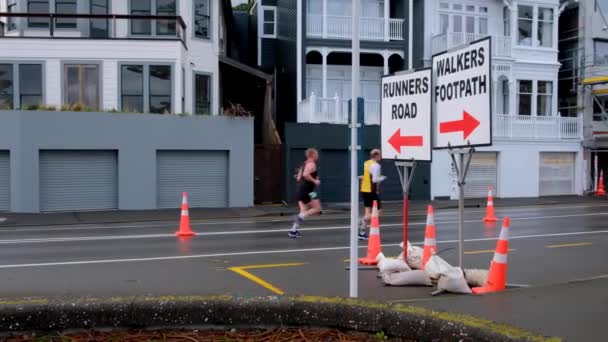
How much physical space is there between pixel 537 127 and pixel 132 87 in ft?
60.0

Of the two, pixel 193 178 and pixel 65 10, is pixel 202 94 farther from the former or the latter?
pixel 65 10

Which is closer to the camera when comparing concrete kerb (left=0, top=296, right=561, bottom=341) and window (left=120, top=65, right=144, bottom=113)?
concrete kerb (left=0, top=296, right=561, bottom=341)

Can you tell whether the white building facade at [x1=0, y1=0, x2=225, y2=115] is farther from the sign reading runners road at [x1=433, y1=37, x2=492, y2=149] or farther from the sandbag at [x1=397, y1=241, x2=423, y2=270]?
the sign reading runners road at [x1=433, y1=37, x2=492, y2=149]

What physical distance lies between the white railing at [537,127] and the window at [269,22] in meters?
11.3

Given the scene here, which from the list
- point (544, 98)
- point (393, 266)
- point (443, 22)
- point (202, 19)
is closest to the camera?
point (393, 266)

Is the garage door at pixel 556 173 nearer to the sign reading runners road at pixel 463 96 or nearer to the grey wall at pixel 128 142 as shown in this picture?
the grey wall at pixel 128 142

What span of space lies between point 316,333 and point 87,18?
20724mm

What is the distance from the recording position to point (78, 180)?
70.6ft

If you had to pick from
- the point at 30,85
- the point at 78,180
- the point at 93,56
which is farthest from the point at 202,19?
the point at 78,180

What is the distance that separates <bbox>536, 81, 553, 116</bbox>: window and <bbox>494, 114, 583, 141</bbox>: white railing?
109cm

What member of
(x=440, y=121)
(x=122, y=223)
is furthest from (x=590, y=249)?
(x=122, y=223)

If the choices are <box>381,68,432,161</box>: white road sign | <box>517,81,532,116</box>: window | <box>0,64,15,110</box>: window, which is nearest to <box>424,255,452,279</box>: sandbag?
<box>381,68,432,161</box>: white road sign

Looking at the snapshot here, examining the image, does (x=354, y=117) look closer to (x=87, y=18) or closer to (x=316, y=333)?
(x=316, y=333)

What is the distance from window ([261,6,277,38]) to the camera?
30562 mm
